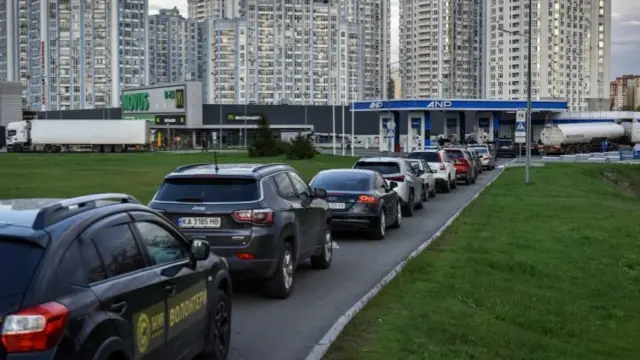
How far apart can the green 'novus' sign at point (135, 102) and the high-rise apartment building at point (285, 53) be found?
31.6 meters

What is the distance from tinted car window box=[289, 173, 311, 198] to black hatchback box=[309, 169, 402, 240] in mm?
4932

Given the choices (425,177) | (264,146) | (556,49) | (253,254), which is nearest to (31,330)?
(253,254)

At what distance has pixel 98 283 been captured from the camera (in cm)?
505

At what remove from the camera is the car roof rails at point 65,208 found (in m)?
5.00

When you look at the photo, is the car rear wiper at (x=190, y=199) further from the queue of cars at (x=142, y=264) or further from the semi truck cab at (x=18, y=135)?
the semi truck cab at (x=18, y=135)

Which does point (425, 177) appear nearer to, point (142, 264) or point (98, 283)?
point (142, 264)

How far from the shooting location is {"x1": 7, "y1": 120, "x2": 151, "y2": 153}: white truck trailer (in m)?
86.2

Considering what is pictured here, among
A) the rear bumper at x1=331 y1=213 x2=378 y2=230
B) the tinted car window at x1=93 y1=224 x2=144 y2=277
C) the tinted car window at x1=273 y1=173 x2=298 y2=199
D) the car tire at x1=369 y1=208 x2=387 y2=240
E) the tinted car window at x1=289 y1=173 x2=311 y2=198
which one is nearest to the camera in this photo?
the tinted car window at x1=93 y1=224 x2=144 y2=277

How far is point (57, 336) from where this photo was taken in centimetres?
442

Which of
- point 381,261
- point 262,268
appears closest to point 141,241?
point 262,268

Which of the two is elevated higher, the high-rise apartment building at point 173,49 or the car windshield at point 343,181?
the high-rise apartment building at point 173,49

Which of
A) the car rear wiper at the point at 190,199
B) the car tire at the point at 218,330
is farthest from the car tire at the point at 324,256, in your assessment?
the car tire at the point at 218,330

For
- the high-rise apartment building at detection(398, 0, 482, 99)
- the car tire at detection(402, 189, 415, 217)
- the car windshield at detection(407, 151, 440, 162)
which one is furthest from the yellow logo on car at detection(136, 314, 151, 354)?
the high-rise apartment building at detection(398, 0, 482, 99)

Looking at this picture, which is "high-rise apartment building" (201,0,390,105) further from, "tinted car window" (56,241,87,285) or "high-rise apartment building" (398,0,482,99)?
"tinted car window" (56,241,87,285)
